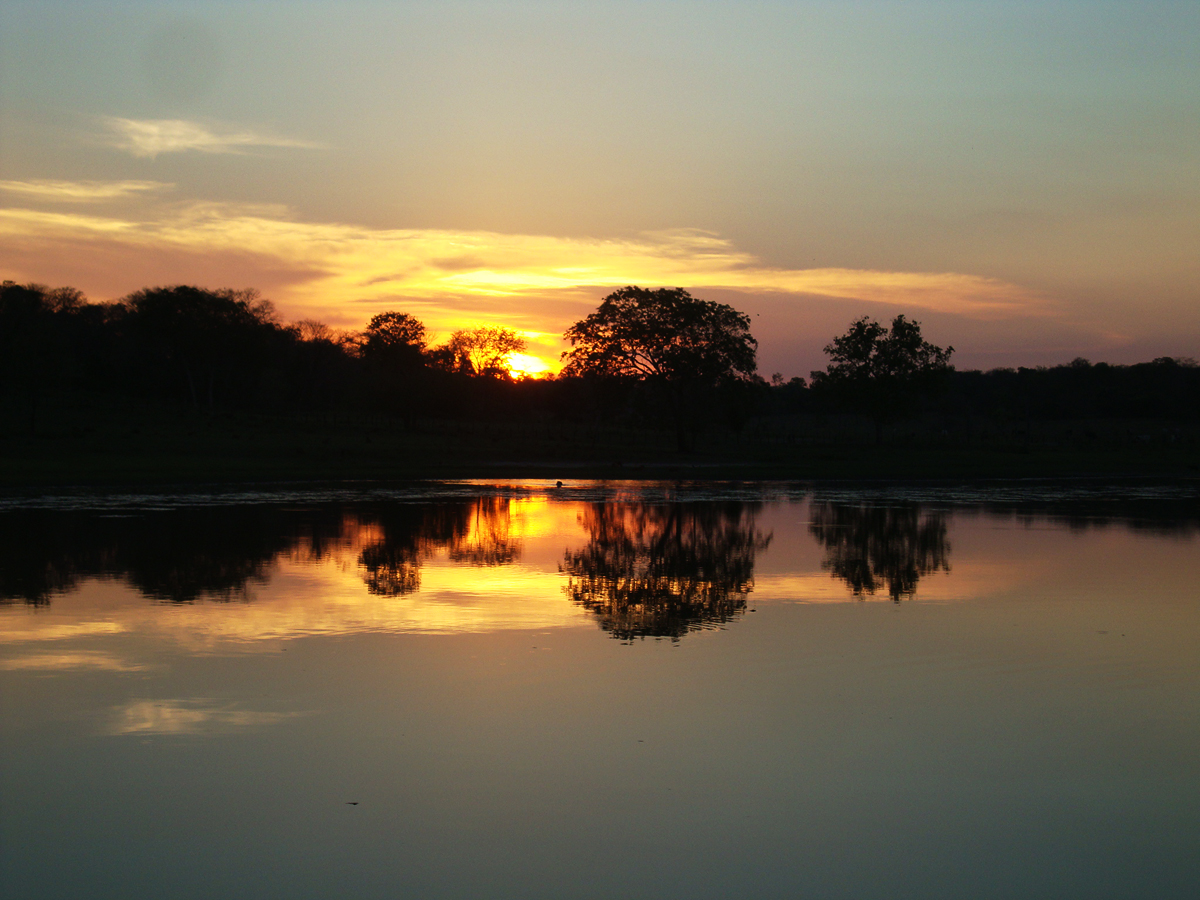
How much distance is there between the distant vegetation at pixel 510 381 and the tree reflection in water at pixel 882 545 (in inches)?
1486

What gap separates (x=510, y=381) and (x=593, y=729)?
13791 centimetres

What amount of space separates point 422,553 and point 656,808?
13.9 m

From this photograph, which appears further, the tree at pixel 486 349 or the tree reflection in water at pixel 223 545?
the tree at pixel 486 349

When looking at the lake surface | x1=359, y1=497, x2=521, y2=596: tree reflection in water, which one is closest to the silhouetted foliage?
x1=359, y1=497, x2=521, y2=596: tree reflection in water

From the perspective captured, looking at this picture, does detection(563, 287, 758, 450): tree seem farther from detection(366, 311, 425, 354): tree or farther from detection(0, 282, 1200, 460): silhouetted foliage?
detection(366, 311, 425, 354): tree

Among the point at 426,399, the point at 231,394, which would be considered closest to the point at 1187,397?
the point at 426,399

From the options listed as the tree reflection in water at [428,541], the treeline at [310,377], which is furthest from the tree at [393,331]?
Answer: the tree reflection in water at [428,541]

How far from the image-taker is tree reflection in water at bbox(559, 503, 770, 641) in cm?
1364

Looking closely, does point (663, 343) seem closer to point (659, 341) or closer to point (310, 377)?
point (659, 341)

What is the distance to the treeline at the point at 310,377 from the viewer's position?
7156 centimetres

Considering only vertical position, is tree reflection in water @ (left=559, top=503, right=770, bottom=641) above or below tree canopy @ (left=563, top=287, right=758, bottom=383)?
below

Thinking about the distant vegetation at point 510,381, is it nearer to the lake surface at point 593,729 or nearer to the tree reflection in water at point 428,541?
the tree reflection in water at point 428,541

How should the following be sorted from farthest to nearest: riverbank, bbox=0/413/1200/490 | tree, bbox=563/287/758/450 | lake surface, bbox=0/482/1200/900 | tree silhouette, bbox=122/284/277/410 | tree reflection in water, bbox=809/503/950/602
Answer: tree silhouette, bbox=122/284/277/410
tree, bbox=563/287/758/450
riverbank, bbox=0/413/1200/490
tree reflection in water, bbox=809/503/950/602
lake surface, bbox=0/482/1200/900

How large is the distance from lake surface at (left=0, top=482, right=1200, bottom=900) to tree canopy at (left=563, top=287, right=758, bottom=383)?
170 ft
